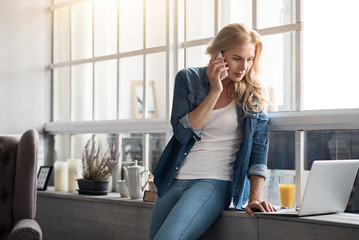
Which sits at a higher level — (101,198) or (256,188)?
(256,188)

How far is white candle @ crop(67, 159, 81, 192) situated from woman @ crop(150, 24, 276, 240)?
149cm

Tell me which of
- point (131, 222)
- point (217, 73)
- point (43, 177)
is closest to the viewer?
point (217, 73)

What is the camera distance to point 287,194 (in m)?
2.94

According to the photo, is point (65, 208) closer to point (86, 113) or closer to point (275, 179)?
point (86, 113)

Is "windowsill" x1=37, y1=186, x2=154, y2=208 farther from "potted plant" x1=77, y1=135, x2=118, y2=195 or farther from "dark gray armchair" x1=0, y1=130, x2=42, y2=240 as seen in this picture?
"dark gray armchair" x1=0, y1=130, x2=42, y2=240

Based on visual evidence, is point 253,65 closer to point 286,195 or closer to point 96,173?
point 286,195

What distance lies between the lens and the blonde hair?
277 centimetres

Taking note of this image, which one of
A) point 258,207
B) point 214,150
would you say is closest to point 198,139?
point 214,150

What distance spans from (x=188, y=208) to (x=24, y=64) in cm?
259

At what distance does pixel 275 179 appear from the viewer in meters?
3.20

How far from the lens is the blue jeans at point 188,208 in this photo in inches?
104

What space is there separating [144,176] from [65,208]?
73 cm

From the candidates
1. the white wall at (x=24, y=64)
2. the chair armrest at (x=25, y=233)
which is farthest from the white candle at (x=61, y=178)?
the chair armrest at (x=25, y=233)

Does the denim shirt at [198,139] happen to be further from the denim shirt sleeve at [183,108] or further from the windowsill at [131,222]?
the windowsill at [131,222]
